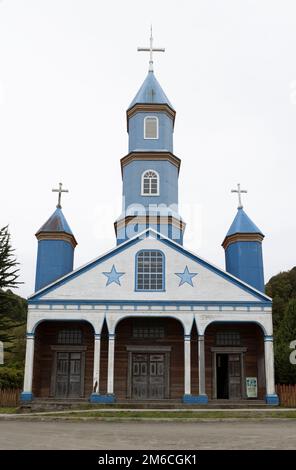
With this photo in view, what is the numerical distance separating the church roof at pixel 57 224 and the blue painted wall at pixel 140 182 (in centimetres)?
386

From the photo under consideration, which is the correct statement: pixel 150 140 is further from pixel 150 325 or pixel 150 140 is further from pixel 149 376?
pixel 149 376

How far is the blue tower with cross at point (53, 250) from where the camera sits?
1093 inches

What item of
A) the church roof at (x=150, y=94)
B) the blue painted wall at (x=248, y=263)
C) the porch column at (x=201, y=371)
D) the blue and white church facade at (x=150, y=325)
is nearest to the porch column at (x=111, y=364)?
the blue and white church facade at (x=150, y=325)

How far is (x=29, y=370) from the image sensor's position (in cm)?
2359

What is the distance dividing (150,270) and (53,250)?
5.77m

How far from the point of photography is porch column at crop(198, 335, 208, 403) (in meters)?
23.2

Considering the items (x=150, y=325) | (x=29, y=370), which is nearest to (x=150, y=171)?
(x=150, y=325)

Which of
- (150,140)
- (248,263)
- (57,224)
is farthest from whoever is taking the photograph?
(150,140)

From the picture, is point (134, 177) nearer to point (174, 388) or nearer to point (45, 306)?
point (45, 306)

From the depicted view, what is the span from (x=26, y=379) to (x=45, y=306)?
3.20 meters

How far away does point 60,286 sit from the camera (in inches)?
979

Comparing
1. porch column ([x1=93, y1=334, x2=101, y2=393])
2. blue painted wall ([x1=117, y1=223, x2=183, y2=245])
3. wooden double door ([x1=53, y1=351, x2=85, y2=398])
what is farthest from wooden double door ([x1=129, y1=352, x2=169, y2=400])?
blue painted wall ([x1=117, y1=223, x2=183, y2=245])

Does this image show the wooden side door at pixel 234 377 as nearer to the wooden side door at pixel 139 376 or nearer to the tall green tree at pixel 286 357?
the wooden side door at pixel 139 376
